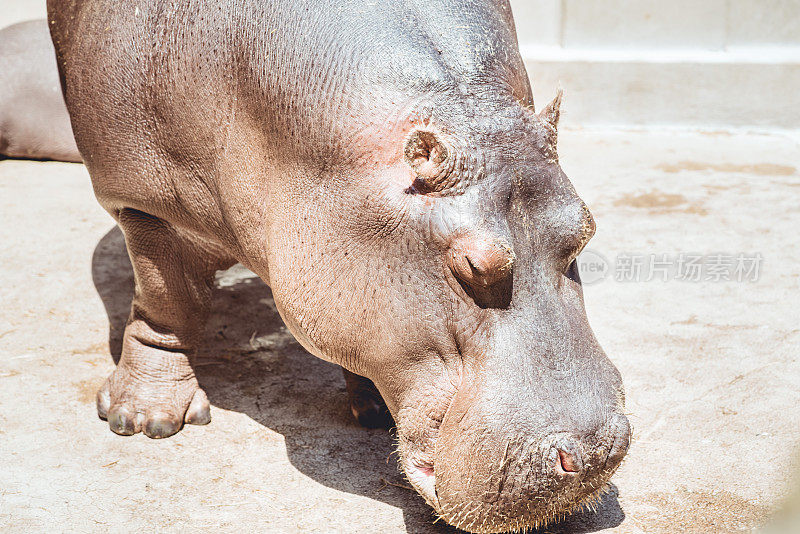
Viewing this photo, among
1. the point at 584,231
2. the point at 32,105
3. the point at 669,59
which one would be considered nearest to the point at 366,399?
the point at 584,231

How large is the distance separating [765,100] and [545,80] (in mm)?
1754

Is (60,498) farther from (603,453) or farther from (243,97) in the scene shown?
(603,453)

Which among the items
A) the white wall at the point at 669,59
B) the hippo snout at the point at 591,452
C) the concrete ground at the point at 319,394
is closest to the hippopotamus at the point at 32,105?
the concrete ground at the point at 319,394

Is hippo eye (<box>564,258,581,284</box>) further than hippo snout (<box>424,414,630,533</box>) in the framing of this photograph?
Yes

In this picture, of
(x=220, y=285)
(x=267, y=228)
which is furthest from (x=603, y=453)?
(x=220, y=285)

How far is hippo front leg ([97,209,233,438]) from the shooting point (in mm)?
3207

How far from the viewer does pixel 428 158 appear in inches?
87.7

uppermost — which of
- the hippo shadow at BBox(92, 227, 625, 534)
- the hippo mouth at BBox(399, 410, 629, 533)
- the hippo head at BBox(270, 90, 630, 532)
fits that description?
the hippo head at BBox(270, 90, 630, 532)

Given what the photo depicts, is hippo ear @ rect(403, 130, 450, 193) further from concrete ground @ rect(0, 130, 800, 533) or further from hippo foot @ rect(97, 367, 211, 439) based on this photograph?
hippo foot @ rect(97, 367, 211, 439)

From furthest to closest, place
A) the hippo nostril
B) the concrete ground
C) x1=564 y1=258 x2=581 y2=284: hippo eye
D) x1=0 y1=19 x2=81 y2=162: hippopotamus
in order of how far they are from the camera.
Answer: x1=0 y1=19 x2=81 y2=162: hippopotamus → the concrete ground → x1=564 y1=258 x2=581 y2=284: hippo eye → the hippo nostril

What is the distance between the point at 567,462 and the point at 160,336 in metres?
1.81

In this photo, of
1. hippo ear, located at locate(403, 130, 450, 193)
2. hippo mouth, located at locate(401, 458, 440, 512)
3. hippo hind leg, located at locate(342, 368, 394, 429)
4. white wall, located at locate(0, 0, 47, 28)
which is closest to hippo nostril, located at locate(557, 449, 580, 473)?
hippo mouth, located at locate(401, 458, 440, 512)

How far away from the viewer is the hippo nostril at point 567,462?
217 cm

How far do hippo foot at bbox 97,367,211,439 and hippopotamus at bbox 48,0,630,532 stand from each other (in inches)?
32.4
